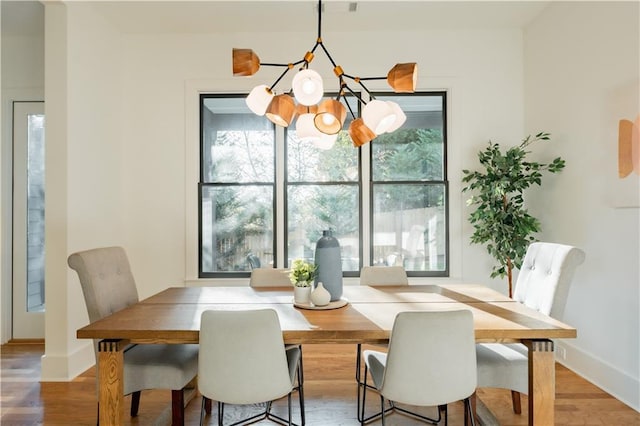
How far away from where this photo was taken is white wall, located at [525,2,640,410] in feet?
8.52

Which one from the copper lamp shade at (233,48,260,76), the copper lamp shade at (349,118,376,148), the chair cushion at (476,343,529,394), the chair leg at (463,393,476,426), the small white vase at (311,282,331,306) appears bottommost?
the chair leg at (463,393,476,426)

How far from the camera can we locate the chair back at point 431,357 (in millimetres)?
1591

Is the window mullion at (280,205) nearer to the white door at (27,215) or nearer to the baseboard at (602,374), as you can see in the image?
the white door at (27,215)

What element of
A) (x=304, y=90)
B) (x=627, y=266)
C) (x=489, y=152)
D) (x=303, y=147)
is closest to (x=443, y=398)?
(x=304, y=90)

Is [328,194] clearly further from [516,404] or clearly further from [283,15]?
[516,404]

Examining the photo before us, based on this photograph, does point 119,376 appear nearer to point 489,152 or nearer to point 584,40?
point 489,152

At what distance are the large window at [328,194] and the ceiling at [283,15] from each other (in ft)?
2.20

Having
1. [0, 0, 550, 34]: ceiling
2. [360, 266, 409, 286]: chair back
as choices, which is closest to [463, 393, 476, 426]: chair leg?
[360, 266, 409, 286]: chair back

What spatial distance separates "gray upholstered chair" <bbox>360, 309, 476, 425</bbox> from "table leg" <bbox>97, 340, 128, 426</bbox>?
45.7 inches

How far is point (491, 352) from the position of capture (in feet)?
6.96

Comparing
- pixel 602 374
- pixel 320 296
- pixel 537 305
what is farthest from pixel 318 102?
pixel 602 374

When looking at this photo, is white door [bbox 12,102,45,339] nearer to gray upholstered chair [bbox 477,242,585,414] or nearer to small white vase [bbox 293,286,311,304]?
small white vase [bbox 293,286,311,304]

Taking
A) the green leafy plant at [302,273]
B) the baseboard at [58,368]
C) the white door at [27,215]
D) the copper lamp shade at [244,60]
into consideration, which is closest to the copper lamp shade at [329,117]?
the copper lamp shade at [244,60]

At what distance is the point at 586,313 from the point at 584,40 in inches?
80.1
